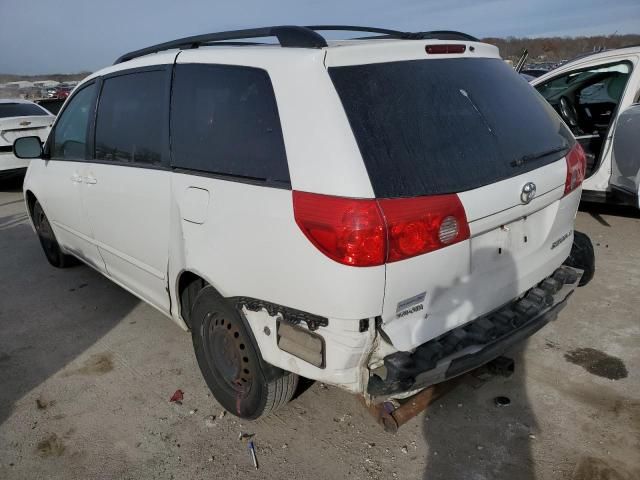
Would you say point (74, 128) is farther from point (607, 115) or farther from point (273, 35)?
point (607, 115)

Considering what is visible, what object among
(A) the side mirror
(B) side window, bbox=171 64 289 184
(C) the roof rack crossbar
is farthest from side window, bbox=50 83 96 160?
(B) side window, bbox=171 64 289 184

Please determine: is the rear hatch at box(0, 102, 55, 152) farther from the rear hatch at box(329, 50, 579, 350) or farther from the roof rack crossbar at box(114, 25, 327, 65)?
the rear hatch at box(329, 50, 579, 350)

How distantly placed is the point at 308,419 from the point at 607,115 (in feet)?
21.2

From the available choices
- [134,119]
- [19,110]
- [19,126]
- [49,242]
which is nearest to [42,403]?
[134,119]

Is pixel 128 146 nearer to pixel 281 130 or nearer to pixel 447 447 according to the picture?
pixel 281 130

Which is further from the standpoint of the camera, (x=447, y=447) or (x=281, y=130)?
(x=447, y=447)

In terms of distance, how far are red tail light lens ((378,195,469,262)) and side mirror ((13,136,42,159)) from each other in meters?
3.70

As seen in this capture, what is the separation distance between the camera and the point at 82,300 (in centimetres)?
450

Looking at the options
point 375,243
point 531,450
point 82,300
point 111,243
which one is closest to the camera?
point 375,243

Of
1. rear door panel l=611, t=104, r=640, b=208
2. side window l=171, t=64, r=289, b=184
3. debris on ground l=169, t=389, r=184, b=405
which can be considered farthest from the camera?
rear door panel l=611, t=104, r=640, b=208

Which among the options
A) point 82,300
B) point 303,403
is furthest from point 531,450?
point 82,300

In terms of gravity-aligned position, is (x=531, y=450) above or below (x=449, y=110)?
below

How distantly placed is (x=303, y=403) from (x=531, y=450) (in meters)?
1.23

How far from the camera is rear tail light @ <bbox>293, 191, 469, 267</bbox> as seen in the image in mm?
1917
